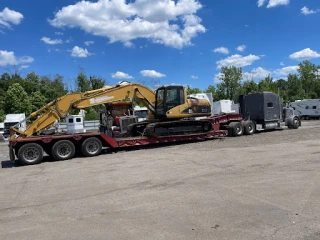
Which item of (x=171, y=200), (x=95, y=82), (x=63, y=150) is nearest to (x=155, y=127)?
(x=63, y=150)

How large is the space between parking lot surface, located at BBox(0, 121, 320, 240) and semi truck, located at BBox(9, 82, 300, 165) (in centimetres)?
281

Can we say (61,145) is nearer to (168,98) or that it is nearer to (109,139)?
(109,139)

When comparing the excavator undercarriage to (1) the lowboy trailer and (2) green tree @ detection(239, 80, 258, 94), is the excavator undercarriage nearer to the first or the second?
(1) the lowboy trailer

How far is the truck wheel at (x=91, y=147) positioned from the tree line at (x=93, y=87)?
92.6 feet

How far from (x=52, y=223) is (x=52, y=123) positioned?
10.2 m

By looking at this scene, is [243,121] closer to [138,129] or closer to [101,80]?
[138,129]

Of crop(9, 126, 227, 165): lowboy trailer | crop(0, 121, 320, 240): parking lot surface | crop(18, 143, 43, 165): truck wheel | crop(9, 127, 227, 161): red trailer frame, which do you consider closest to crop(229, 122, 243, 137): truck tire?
crop(9, 127, 227, 161): red trailer frame

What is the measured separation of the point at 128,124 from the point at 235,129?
696 cm

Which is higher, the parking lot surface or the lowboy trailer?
the lowboy trailer

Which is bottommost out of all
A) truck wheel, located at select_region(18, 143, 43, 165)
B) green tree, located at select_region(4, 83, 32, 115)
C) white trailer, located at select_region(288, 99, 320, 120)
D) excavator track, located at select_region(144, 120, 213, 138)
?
truck wheel, located at select_region(18, 143, 43, 165)

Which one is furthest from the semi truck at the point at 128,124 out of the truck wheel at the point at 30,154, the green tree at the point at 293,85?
the green tree at the point at 293,85

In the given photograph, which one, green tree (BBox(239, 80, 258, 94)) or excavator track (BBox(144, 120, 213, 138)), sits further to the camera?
green tree (BBox(239, 80, 258, 94))

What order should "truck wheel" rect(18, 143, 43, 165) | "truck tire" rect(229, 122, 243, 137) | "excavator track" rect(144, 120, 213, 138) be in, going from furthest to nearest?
"truck tire" rect(229, 122, 243, 137), "excavator track" rect(144, 120, 213, 138), "truck wheel" rect(18, 143, 43, 165)

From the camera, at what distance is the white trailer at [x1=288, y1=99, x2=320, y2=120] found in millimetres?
39406
